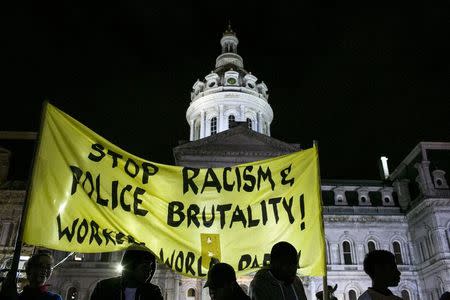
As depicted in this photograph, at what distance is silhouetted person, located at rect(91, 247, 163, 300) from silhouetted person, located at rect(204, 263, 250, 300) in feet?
2.17

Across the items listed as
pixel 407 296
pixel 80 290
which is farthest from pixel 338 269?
pixel 80 290

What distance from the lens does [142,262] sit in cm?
451

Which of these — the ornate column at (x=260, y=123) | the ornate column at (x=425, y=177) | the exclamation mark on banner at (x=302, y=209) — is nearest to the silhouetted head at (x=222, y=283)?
the exclamation mark on banner at (x=302, y=209)

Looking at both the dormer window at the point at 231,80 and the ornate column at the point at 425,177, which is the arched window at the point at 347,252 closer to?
the ornate column at the point at 425,177

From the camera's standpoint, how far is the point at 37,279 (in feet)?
16.9

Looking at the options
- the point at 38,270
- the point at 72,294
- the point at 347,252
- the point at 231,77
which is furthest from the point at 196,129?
the point at 38,270

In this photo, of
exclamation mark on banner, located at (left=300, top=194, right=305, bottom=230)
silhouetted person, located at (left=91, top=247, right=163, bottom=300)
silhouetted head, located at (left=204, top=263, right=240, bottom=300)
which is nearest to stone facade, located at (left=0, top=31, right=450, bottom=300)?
exclamation mark on banner, located at (left=300, top=194, right=305, bottom=230)

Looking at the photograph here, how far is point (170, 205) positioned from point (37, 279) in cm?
293

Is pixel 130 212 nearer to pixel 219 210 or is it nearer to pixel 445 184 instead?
pixel 219 210

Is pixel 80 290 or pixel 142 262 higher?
pixel 80 290

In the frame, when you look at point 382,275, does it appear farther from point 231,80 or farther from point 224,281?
point 231,80

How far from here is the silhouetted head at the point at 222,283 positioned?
4.75 meters

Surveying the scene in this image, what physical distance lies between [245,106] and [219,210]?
128ft

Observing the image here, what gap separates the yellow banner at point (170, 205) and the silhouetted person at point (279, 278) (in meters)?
2.30
